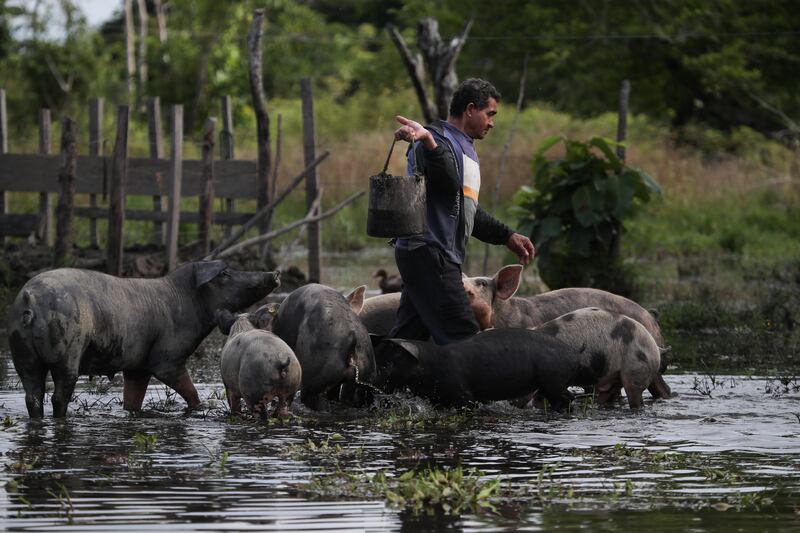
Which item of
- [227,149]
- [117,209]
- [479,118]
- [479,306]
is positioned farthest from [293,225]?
[479,118]

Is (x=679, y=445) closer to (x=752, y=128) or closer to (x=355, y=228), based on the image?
(x=355, y=228)

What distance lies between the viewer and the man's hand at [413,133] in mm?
7746

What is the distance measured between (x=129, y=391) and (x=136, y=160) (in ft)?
24.8

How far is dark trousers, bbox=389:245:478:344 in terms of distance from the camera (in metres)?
8.66

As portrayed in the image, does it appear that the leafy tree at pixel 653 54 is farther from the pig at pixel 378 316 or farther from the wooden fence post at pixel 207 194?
the pig at pixel 378 316

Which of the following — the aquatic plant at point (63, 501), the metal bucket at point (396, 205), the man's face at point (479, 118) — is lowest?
the aquatic plant at point (63, 501)

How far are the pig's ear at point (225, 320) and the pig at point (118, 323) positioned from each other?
0.16m

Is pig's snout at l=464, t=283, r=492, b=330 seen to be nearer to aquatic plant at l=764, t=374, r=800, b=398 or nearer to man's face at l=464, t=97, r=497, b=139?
man's face at l=464, t=97, r=497, b=139

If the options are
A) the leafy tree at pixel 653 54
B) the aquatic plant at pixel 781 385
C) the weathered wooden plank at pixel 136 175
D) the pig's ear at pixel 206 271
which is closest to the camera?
the pig's ear at pixel 206 271

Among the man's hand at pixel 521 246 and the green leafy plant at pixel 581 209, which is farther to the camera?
the green leafy plant at pixel 581 209

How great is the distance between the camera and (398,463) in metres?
7.02

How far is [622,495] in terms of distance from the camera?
621cm

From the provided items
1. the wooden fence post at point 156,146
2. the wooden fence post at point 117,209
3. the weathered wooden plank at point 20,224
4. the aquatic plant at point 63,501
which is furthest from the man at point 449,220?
the weathered wooden plank at point 20,224

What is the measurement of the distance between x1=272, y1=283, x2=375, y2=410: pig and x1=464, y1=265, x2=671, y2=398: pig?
929 mm
